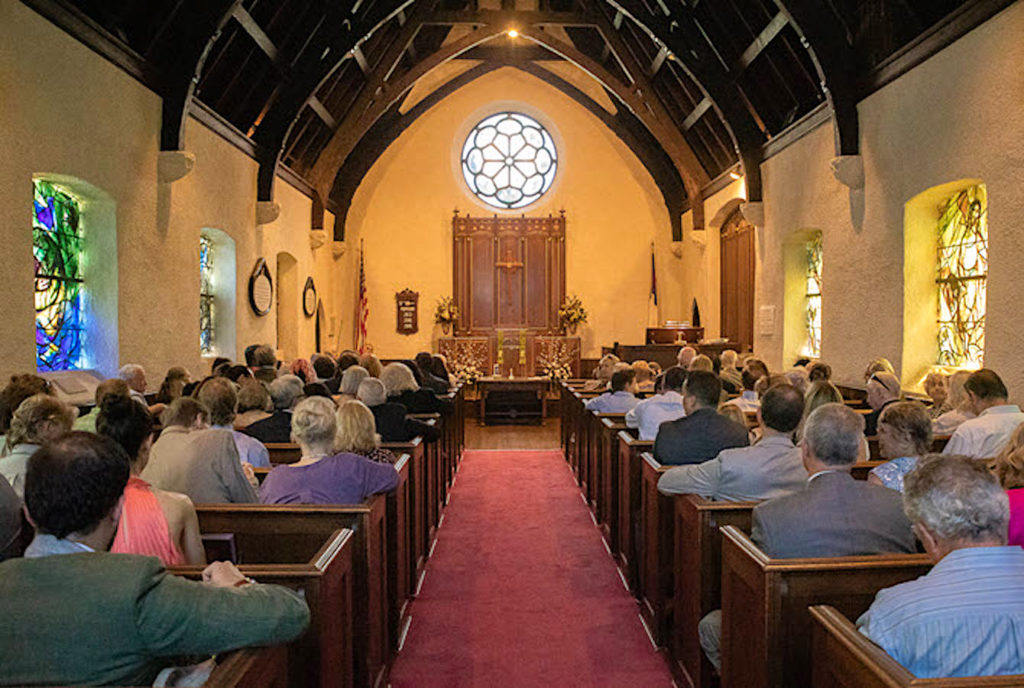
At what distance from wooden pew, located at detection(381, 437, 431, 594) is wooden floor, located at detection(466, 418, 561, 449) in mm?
4348

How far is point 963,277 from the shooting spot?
20.7ft

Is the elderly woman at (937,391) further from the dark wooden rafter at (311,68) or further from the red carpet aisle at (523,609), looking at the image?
the dark wooden rafter at (311,68)

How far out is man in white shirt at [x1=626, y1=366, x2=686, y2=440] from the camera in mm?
4711

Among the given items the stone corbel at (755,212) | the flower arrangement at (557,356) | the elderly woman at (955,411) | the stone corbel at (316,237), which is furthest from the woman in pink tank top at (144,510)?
the flower arrangement at (557,356)

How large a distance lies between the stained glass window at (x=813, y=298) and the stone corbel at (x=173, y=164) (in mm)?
6499

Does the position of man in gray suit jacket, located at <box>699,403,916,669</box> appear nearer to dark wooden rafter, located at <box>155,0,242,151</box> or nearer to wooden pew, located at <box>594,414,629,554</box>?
wooden pew, located at <box>594,414,629,554</box>

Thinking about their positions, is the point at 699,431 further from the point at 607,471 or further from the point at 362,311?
the point at 362,311

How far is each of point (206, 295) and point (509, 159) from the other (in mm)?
7171

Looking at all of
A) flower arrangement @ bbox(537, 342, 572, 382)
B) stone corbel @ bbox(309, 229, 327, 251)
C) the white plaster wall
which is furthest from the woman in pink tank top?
flower arrangement @ bbox(537, 342, 572, 382)

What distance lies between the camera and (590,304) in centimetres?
1448

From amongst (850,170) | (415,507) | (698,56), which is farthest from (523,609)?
(698,56)

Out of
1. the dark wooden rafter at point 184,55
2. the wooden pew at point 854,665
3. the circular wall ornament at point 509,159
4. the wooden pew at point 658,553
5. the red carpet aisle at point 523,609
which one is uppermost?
the circular wall ornament at point 509,159

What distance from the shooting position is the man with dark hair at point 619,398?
579 centimetres

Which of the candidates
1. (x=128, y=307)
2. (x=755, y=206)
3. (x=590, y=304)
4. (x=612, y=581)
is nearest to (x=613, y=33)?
(x=755, y=206)
